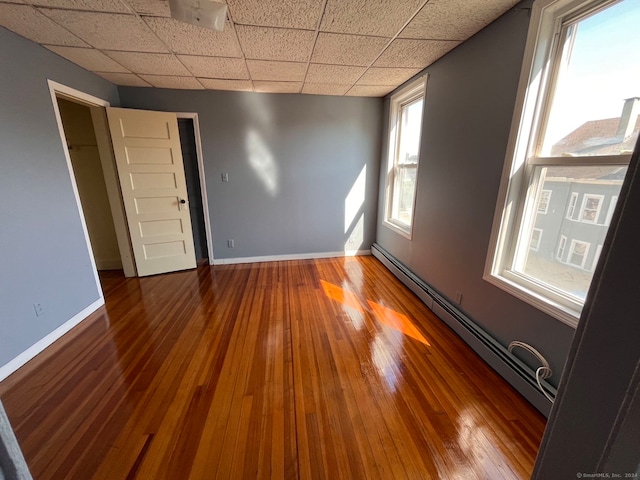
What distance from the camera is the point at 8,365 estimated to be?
1770mm

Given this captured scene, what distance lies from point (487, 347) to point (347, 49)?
267cm

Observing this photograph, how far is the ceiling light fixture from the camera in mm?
1555

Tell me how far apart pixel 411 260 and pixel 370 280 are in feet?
1.89

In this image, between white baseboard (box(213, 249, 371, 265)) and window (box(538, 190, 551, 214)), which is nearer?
window (box(538, 190, 551, 214))

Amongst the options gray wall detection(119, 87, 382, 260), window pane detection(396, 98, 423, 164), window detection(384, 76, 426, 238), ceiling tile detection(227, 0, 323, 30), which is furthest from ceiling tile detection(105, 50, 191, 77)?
window pane detection(396, 98, 423, 164)

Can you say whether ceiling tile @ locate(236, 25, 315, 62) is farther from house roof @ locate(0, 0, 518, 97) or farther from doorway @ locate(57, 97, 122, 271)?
doorway @ locate(57, 97, 122, 271)

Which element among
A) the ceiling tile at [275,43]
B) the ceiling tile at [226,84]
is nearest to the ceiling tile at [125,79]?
the ceiling tile at [226,84]

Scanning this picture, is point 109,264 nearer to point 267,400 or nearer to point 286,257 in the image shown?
point 286,257

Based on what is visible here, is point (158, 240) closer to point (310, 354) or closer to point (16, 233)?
point (16, 233)

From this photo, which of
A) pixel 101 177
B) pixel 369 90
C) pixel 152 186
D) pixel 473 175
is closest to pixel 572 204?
pixel 473 175

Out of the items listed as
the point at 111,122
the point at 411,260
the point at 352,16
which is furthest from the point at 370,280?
the point at 111,122

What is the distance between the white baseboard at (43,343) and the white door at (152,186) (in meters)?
0.93

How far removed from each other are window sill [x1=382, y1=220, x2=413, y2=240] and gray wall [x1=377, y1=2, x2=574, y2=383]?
0.88ft

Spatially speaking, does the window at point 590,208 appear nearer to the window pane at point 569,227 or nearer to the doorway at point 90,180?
the window pane at point 569,227
